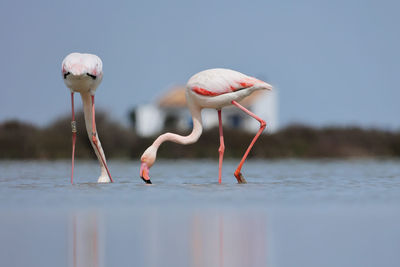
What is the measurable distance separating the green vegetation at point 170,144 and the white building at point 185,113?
10415mm

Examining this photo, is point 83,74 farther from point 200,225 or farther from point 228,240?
point 228,240

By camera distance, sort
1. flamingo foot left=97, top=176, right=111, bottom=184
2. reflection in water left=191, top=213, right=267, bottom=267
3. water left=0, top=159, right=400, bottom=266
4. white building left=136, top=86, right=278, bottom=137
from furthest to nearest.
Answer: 1. white building left=136, top=86, right=278, bottom=137
2. flamingo foot left=97, top=176, right=111, bottom=184
3. water left=0, top=159, right=400, bottom=266
4. reflection in water left=191, top=213, right=267, bottom=267

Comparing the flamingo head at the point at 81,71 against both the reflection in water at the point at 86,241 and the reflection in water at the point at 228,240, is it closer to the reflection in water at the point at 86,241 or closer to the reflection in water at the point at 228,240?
the reflection in water at the point at 86,241

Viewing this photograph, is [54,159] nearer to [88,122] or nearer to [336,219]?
[88,122]

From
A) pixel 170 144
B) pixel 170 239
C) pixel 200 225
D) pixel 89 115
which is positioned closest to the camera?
pixel 170 239

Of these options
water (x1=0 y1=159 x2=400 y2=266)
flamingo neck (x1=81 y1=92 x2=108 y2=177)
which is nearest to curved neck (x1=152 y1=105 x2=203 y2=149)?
water (x1=0 y1=159 x2=400 y2=266)

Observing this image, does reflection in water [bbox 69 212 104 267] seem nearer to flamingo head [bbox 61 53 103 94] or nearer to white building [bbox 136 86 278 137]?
flamingo head [bbox 61 53 103 94]

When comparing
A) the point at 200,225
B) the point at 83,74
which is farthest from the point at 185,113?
the point at 200,225

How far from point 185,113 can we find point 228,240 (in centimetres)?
3784

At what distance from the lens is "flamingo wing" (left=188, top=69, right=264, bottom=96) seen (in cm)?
1177

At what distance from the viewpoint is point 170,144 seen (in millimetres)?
27750

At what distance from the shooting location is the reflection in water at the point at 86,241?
557 centimetres

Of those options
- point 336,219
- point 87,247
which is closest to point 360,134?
point 336,219

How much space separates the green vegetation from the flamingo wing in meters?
14.8
